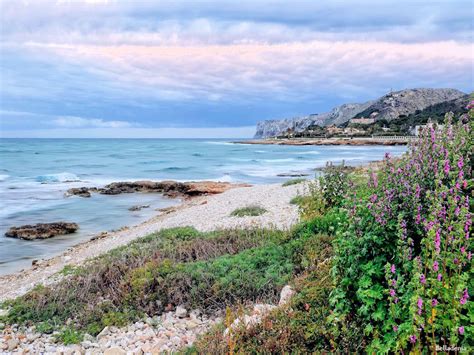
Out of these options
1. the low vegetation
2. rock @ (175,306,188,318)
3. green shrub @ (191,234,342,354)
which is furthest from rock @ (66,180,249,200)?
green shrub @ (191,234,342,354)

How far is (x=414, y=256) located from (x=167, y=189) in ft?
89.5

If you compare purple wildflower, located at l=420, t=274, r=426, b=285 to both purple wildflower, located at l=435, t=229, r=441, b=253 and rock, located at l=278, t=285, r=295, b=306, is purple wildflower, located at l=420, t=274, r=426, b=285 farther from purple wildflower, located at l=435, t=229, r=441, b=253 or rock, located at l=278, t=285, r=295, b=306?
rock, located at l=278, t=285, r=295, b=306

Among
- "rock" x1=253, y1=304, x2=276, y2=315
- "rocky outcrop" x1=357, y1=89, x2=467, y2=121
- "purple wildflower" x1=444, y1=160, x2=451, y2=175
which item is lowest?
"rock" x1=253, y1=304, x2=276, y2=315

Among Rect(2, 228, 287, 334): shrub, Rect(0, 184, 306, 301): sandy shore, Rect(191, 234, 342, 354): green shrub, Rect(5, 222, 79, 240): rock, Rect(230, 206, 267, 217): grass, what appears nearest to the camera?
Rect(191, 234, 342, 354): green shrub

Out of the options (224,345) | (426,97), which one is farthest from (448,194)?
(426,97)

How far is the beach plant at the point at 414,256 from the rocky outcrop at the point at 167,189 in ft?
74.5

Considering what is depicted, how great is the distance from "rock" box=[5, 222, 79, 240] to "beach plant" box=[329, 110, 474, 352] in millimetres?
15380

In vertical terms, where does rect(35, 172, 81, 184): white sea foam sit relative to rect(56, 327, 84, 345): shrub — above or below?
below

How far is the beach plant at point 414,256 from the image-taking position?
311 cm

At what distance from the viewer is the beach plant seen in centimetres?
311

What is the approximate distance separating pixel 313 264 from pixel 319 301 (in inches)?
65.6

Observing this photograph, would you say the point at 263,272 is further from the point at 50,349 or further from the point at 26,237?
the point at 26,237

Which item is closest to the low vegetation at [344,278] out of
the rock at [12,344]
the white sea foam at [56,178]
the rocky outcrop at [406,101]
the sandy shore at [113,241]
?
the rock at [12,344]

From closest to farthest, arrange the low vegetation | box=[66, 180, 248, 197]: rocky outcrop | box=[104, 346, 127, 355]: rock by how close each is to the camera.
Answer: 1. the low vegetation
2. box=[104, 346, 127, 355]: rock
3. box=[66, 180, 248, 197]: rocky outcrop
